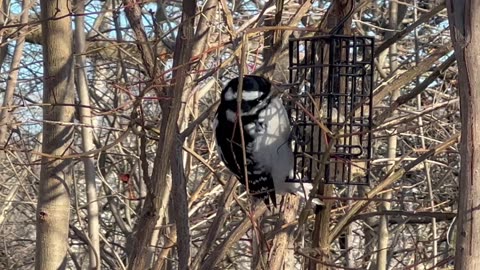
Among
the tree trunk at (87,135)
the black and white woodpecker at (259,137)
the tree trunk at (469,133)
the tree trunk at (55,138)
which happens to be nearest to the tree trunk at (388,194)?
the black and white woodpecker at (259,137)

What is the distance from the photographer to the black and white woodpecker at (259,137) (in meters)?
2.88

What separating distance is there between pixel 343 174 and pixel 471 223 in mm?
1041

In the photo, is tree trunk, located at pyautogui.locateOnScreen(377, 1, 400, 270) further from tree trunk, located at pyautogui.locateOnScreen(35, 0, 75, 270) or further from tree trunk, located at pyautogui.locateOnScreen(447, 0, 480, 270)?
tree trunk, located at pyautogui.locateOnScreen(447, 0, 480, 270)

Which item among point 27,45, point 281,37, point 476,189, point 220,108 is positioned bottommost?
point 476,189

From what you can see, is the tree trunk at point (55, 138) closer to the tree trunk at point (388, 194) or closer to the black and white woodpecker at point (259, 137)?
the black and white woodpecker at point (259, 137)

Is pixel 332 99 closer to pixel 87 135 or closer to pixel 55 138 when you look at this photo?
pixel 55 138

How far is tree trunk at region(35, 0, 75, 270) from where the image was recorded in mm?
3176

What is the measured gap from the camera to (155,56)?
257cm

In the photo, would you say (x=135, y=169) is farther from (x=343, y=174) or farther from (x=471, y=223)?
(x=471, y=223)

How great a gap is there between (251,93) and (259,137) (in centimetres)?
27

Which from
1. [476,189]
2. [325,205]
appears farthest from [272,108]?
[476,189]

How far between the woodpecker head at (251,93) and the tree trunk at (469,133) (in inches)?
39.1

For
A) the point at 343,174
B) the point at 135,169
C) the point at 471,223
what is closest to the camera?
the point at 471,223

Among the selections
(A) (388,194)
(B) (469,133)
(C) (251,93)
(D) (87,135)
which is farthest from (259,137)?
(A) (388,194)
